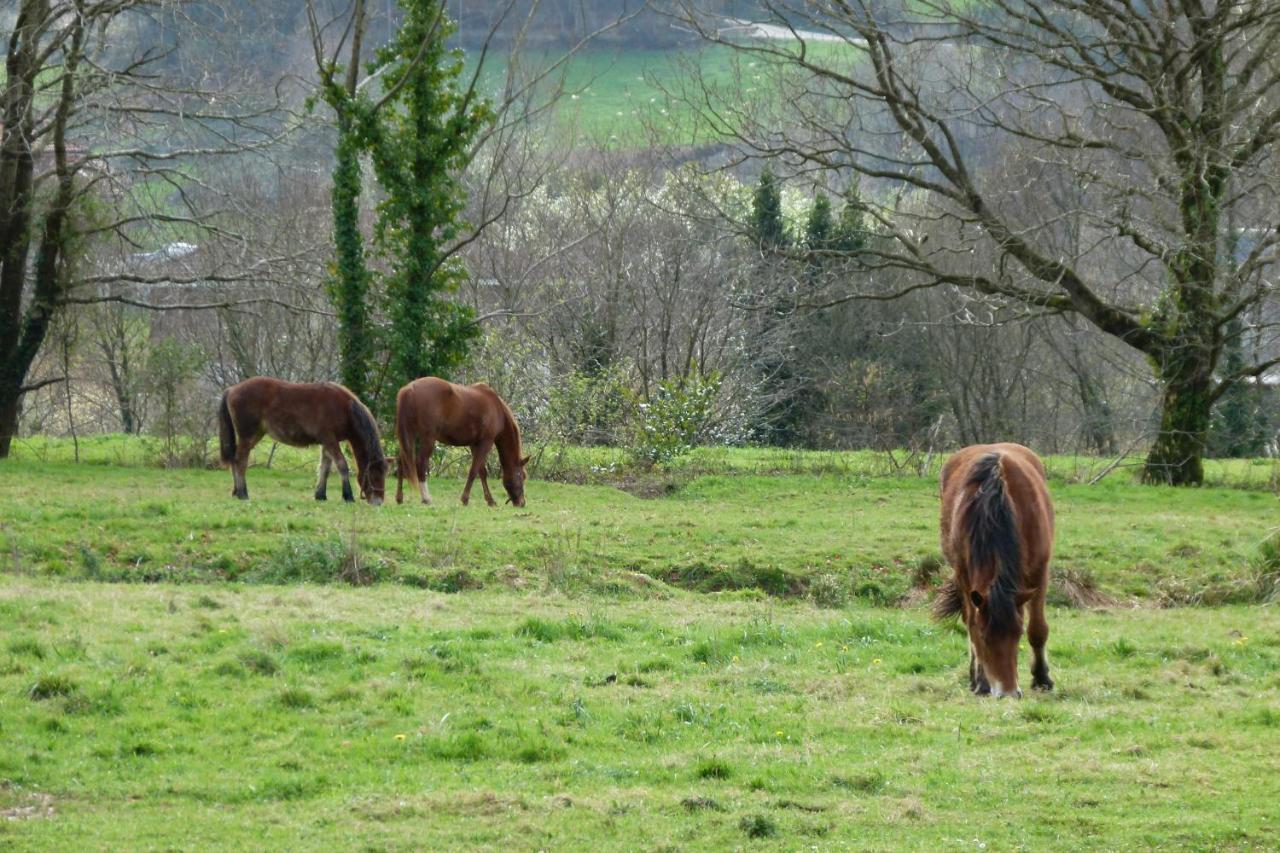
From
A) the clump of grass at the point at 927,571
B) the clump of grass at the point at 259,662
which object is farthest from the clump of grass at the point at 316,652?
the clump of grass at the point at 927,571

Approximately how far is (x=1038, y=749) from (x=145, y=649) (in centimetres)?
588

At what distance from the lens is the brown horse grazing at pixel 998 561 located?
28.5 ft

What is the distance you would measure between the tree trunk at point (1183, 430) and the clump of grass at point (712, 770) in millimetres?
19255

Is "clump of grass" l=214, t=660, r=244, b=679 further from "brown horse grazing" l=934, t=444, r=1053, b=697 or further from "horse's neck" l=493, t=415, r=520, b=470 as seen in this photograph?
"horse's neck" l=493, t=415, r=520, b=470

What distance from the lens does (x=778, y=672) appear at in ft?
32.8

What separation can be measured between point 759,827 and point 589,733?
185cm

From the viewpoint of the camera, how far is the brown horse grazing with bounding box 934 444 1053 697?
8680 millimetres

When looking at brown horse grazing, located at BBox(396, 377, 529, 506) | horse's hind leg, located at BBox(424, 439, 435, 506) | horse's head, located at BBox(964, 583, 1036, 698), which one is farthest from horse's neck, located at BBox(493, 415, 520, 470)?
horse's head, located at BBox(964, 583, 1036, 698)

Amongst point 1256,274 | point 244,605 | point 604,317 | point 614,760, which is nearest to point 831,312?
point 604,317

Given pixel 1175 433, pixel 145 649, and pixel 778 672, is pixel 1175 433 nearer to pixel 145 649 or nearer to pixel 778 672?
pixel 778 672

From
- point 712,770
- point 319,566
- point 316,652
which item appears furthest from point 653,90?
point 712,770

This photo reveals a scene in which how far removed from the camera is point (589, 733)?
8.12m

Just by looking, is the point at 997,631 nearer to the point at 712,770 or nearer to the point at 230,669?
the point at 712,770

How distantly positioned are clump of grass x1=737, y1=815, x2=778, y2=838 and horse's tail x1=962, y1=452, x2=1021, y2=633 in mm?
2775
